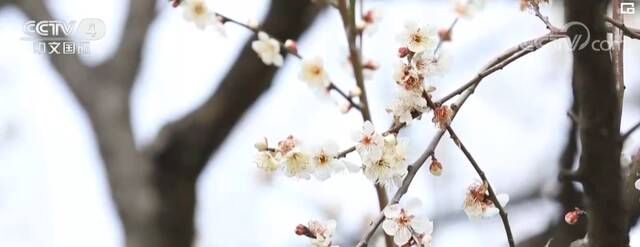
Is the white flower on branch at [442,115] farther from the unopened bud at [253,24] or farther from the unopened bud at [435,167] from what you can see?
the unopened bud at [253,24]

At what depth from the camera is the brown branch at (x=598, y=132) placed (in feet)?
1.22

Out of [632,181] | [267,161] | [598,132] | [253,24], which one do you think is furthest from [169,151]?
[598,132]

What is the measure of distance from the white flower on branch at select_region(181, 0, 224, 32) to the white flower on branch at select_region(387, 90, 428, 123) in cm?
27

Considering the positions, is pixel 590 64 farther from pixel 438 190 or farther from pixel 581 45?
pixel 438 190

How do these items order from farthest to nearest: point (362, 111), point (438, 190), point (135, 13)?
1. point (135, 13)
2. point (438, 190)
3. point (362, 111)

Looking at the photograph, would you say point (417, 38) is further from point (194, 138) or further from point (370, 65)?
point (194, 138)

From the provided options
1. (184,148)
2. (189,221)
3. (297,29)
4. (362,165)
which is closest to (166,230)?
(189,221)

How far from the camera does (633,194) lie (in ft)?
1.79

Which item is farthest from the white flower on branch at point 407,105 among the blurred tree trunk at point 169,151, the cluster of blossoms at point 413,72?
the blurred tree trunk at point 169,151

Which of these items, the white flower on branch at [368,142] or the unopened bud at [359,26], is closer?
the white flower on branch at [368,142]

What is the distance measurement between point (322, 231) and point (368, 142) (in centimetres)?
7

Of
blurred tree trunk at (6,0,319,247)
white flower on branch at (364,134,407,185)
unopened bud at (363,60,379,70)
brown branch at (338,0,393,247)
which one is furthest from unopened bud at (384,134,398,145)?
blurred tree trunk at (6,0,319,247)

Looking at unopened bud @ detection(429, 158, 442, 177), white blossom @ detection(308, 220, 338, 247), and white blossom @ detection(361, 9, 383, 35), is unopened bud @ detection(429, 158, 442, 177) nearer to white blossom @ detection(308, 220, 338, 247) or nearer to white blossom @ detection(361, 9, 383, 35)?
white blossom @ detection(308, 220, 338, 247)

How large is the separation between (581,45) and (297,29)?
3.73 feet
